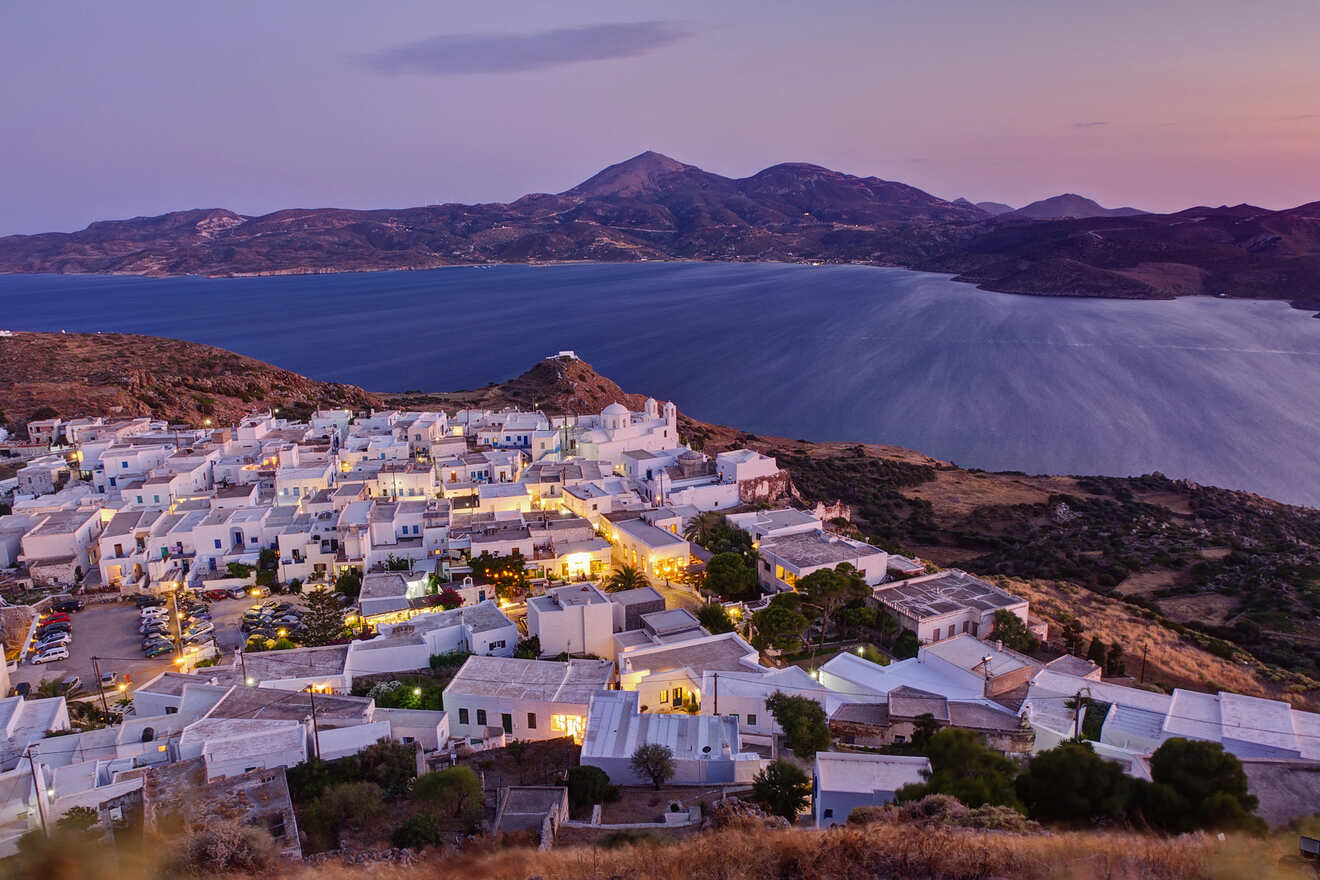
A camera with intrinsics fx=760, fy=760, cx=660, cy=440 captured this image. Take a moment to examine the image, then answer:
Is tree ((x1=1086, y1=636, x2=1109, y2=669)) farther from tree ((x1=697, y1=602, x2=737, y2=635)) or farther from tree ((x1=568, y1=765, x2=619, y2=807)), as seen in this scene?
tree ((x1=568, y1=765, x2=619, y2=807))

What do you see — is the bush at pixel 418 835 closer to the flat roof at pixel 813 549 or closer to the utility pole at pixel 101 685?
the utility pole at pixel 101 685

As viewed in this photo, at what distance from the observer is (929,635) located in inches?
779

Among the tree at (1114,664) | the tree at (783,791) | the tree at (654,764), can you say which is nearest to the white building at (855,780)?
the tree at (783,791)

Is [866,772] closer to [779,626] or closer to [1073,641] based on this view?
Result: [779,626]

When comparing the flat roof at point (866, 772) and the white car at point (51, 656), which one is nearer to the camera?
the flat roof at point (866, 772)

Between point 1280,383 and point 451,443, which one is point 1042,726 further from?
point 1280,383

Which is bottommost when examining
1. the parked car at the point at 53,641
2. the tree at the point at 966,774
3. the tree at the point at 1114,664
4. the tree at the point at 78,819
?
the tree at the point at 1114,664

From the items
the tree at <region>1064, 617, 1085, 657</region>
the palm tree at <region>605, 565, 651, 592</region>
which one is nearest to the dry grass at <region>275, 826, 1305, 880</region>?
the tree at <region>1064, 617, 1085, 657</region>

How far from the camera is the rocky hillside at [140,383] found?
43.2 meters

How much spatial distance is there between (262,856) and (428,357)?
81198 millimetres

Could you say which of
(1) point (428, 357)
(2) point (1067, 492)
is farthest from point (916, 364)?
(1) point (428, 357)

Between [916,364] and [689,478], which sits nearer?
[689,478]

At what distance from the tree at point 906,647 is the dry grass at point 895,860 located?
35.6ft

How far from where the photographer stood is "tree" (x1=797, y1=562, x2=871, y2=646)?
794 inches
